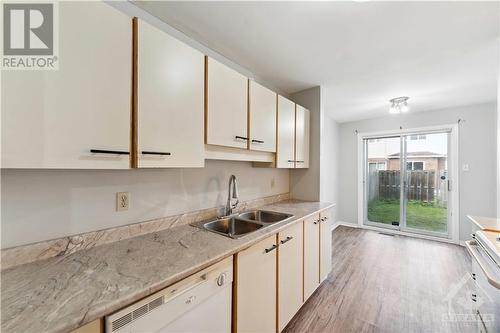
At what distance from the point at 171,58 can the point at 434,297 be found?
326 cm

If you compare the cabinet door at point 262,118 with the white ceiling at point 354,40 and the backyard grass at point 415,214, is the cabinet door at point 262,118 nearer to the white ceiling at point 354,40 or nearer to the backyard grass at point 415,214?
the white ceiling at point 354,40

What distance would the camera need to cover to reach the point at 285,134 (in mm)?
2209

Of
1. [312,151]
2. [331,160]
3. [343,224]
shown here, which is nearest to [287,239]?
[312,151]

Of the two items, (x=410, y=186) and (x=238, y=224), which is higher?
(x=410, y=186)

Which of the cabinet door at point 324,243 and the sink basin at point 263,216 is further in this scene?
the cabinet door at point 324,243

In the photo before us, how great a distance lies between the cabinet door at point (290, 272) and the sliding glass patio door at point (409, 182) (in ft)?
11.2

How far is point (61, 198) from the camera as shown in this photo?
104 centimetres

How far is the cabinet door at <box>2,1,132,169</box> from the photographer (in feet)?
2.47

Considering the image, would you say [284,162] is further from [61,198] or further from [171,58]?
[61,198]

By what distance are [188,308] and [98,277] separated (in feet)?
1.32

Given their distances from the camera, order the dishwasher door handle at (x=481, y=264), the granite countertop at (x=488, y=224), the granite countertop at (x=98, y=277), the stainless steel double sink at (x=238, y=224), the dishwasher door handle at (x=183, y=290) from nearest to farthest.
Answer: the granite countertop at (x=98, y=277) → the dishwasher door handle at (x=183, y=290) → the dishwasher door handle at (x=481, y=264) → the granite countertop at (x=488, y=224) → the stainless steel double sink at (x=238, y=224)

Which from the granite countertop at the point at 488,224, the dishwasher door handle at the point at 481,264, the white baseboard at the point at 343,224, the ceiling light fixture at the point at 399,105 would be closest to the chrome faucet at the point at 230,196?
the dishwasher door handle at the point at 481,264

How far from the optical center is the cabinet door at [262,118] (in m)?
1.77

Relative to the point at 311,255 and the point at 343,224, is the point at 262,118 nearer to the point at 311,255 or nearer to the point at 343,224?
the point at 311,255
